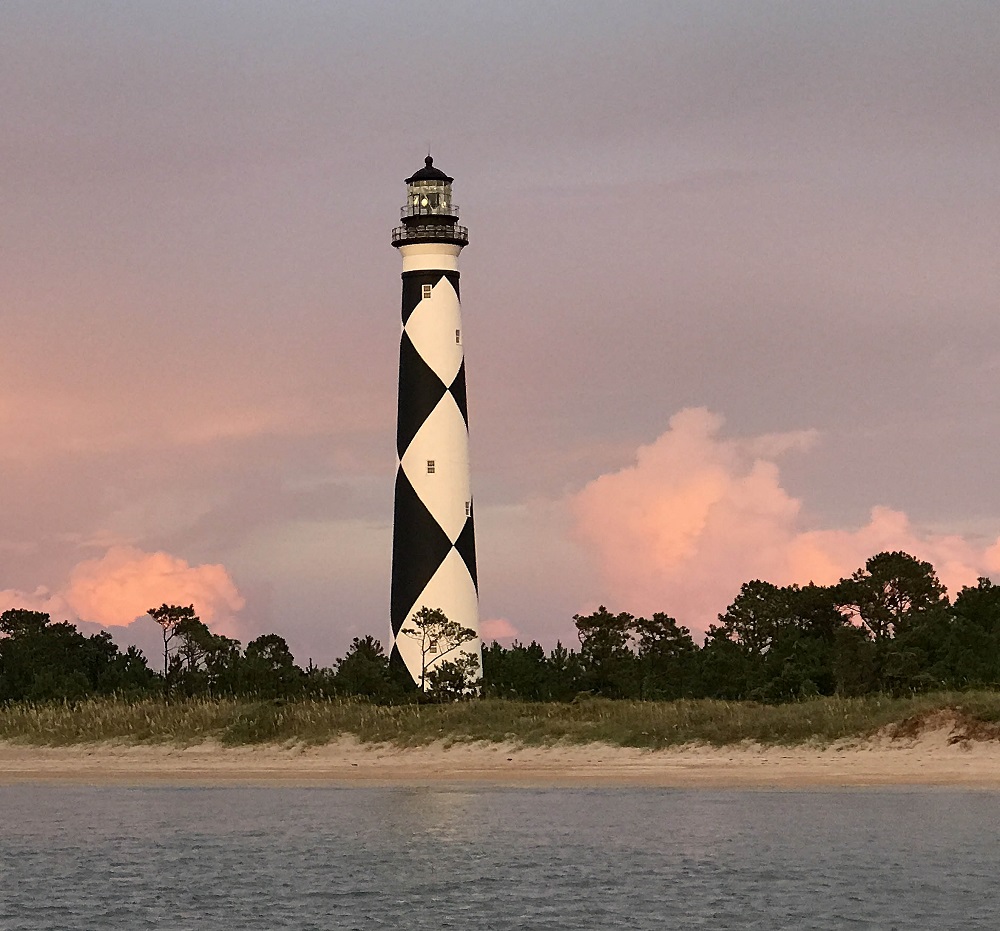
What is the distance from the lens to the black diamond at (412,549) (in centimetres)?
5191

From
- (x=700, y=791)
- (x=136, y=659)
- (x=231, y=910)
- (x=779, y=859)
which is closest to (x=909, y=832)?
(x=779, y=859)

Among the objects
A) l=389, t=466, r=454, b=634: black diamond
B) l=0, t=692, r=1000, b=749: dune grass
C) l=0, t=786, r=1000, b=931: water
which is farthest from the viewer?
l=389, t=466, r=454, b=634: black diamond

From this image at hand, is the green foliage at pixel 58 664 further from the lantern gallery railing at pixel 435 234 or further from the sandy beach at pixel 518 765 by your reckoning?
the lantern gallery railing at pixel 435 234

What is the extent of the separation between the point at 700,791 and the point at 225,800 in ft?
36.5

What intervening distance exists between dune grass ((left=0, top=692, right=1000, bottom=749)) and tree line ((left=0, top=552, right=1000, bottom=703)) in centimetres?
235

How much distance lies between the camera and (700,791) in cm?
3875

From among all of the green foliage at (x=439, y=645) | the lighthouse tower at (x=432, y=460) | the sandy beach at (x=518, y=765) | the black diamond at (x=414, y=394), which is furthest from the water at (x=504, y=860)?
the black diamond at (x=414, y=394)

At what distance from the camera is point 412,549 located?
2051 inches

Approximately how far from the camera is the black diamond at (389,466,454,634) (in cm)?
5191

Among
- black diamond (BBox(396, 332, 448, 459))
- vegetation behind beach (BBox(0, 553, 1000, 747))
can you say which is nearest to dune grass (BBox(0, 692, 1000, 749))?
vegetation behind beach (BBox(0, 553, 1000, 747))

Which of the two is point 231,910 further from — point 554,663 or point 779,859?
point 554,663

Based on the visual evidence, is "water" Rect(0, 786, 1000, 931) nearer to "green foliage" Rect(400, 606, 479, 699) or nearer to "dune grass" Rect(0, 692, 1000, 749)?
"dune grass" Rect(0, 692, 1000, 749)

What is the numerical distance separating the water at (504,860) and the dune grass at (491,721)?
5.04m

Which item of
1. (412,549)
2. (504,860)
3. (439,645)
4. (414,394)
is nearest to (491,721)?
(439,645)
